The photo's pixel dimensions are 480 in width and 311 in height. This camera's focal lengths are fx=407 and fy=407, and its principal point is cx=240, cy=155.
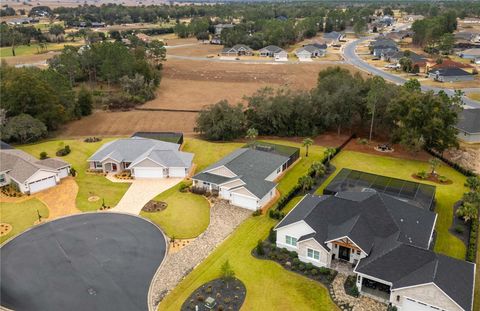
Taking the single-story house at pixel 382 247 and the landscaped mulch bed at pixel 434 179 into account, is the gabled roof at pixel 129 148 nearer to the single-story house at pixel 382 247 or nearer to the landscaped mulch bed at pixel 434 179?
the single-story house at pixel 382 247

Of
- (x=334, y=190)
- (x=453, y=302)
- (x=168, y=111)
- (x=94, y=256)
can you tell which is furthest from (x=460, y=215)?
(x=168, y=111)

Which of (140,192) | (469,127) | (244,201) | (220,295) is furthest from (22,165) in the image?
(469,127)

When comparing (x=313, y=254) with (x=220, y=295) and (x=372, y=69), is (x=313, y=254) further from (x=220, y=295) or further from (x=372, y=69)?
(x=372, y=69)

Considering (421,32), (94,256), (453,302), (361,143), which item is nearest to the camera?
(453,302)

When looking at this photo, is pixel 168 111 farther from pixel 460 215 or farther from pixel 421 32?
pixel 421 32

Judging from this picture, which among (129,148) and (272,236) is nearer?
(272,236)
